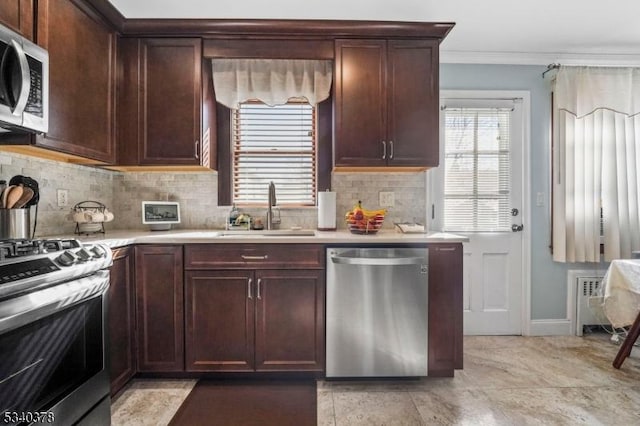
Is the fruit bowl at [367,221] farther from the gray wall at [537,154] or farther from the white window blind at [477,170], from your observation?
the gray wall at [537,154]

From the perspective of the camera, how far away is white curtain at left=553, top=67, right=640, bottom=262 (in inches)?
120

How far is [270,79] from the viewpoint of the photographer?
2.69 meters

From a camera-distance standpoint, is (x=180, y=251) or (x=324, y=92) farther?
(x=324, y=92)

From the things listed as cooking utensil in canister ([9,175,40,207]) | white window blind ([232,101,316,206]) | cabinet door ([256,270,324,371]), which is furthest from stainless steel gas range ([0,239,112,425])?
white window blind ([232,101,316,206])

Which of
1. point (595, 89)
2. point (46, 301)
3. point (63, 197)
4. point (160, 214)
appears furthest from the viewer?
point (595, 89)

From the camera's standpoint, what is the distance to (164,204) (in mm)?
2668

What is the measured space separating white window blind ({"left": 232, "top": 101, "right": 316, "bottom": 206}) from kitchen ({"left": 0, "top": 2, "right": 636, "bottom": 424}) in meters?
0.18

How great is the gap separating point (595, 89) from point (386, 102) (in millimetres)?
1993

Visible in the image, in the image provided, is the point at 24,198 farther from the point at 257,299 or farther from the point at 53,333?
the point at 257,299

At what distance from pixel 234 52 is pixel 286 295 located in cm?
174

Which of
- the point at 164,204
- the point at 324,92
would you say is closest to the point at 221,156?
the point at 164,204

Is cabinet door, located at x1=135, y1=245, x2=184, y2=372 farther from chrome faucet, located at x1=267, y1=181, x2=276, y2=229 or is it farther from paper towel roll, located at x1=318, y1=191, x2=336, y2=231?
paper towel roll, located at x1=318, y1=191, x2=336, y2=231

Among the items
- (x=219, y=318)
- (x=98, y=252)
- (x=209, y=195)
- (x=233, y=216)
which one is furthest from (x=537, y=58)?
(x=98, y=252)

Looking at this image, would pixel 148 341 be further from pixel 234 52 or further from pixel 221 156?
pixel 234 52
